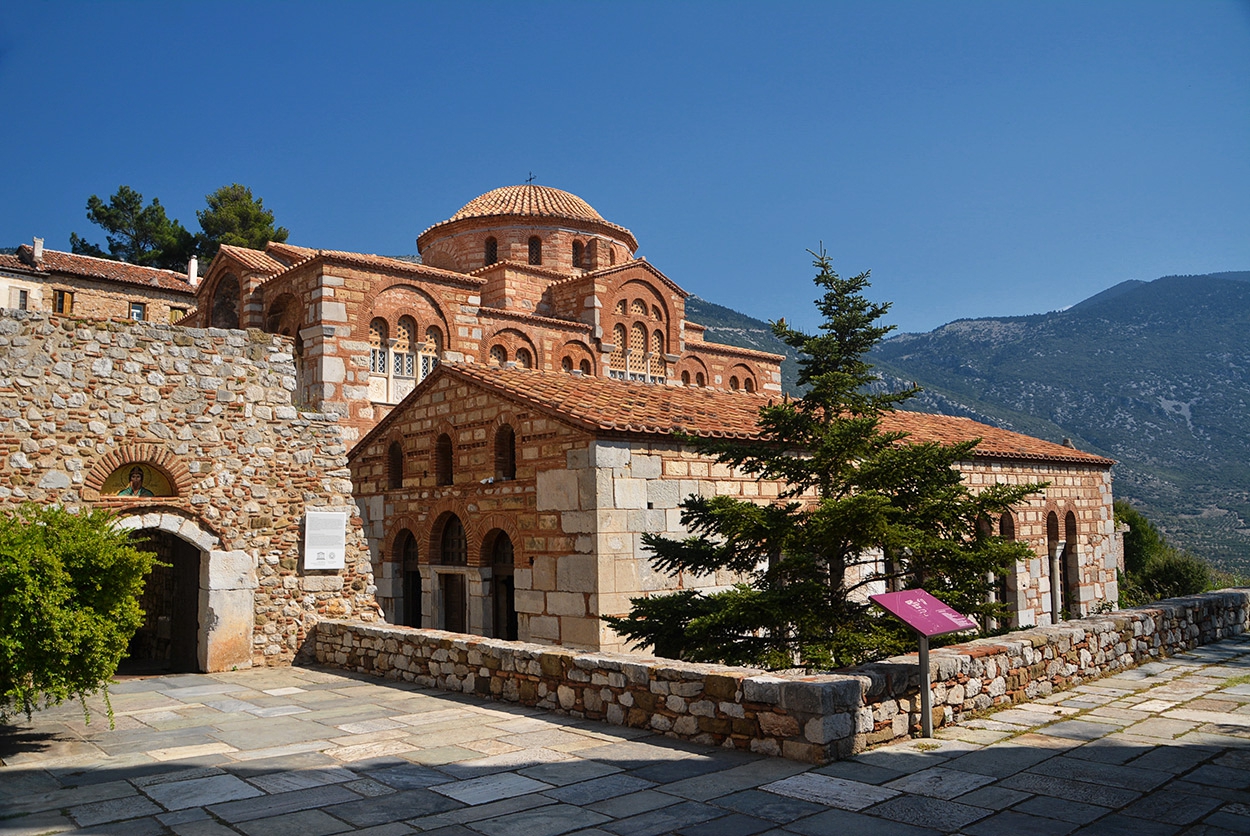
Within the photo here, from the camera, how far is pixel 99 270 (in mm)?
33094

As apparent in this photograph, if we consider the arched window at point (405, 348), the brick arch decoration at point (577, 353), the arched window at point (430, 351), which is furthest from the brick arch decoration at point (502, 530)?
the brick arch decoration at point (577, 353)

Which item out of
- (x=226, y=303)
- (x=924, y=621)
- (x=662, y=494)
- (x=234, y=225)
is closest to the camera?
(x=924, y=621)

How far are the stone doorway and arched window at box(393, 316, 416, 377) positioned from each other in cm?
917

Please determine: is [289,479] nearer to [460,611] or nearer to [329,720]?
[460,611]

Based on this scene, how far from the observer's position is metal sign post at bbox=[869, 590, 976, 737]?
20.9ft

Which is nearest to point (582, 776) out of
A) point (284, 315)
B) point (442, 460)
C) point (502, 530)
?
point (502, 530)

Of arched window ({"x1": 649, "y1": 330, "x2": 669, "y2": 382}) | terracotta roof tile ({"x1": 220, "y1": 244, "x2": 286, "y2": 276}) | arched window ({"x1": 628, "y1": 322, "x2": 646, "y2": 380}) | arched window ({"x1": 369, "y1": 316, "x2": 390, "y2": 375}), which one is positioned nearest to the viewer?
arched window ({"x1": 369, "y1": 316, "x2": 390, "y2": 375})

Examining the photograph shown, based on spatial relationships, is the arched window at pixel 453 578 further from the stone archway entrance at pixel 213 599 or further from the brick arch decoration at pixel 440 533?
the stone archway entrance at pixel 213 599

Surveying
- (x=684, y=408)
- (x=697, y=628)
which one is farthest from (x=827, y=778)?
(x=684, y=408)

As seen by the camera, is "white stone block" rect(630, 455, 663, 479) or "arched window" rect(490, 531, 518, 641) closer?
"white stone block" rect(630, 455, 663, 479)

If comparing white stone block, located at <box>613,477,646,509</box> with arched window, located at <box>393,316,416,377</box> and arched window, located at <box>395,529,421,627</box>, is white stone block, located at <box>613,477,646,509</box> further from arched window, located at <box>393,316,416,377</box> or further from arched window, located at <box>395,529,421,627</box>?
arched window, located at <box>393,316,416,377</box>

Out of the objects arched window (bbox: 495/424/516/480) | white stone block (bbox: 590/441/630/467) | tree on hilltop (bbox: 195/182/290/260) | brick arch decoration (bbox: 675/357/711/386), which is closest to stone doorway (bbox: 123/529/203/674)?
arched window (bbox: 495/424/516/480)

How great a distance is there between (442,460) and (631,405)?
3.40 m

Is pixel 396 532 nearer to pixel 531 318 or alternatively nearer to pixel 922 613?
pixel 922 613
